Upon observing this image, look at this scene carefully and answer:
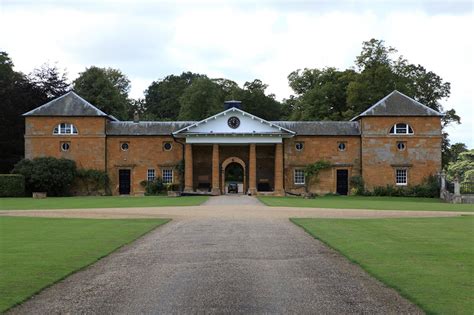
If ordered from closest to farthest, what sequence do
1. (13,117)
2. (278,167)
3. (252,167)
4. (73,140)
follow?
(252,167) < (278,167) < (73,140) < (13,117)

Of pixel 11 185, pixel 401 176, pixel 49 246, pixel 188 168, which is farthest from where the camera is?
pixel 401 176

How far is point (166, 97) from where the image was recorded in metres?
99.9

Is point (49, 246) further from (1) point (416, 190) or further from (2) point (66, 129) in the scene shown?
(1) point (416, 190)

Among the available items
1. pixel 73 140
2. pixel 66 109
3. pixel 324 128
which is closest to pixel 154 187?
pixel 73 140

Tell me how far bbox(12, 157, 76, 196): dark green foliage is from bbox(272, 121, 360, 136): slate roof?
1773 centimetres

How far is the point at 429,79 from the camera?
6519 centimetres

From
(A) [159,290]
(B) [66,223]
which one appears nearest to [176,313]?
(A) [159,290]

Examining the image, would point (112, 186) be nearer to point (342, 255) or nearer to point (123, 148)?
point (123, 148)

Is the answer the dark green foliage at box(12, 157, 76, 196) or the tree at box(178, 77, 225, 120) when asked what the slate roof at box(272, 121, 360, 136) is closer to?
the dark green foliage at box(12, 157, 76, 196)

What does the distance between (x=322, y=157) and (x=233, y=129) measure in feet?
25.7

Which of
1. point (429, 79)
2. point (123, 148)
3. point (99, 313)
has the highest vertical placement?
point (429, 79)

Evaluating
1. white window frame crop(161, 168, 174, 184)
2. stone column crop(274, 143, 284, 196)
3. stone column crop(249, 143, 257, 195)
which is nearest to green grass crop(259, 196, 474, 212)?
stone column crop(274, 143, 284, 196)

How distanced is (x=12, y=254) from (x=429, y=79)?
191ft

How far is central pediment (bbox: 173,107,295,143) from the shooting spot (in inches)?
1973
